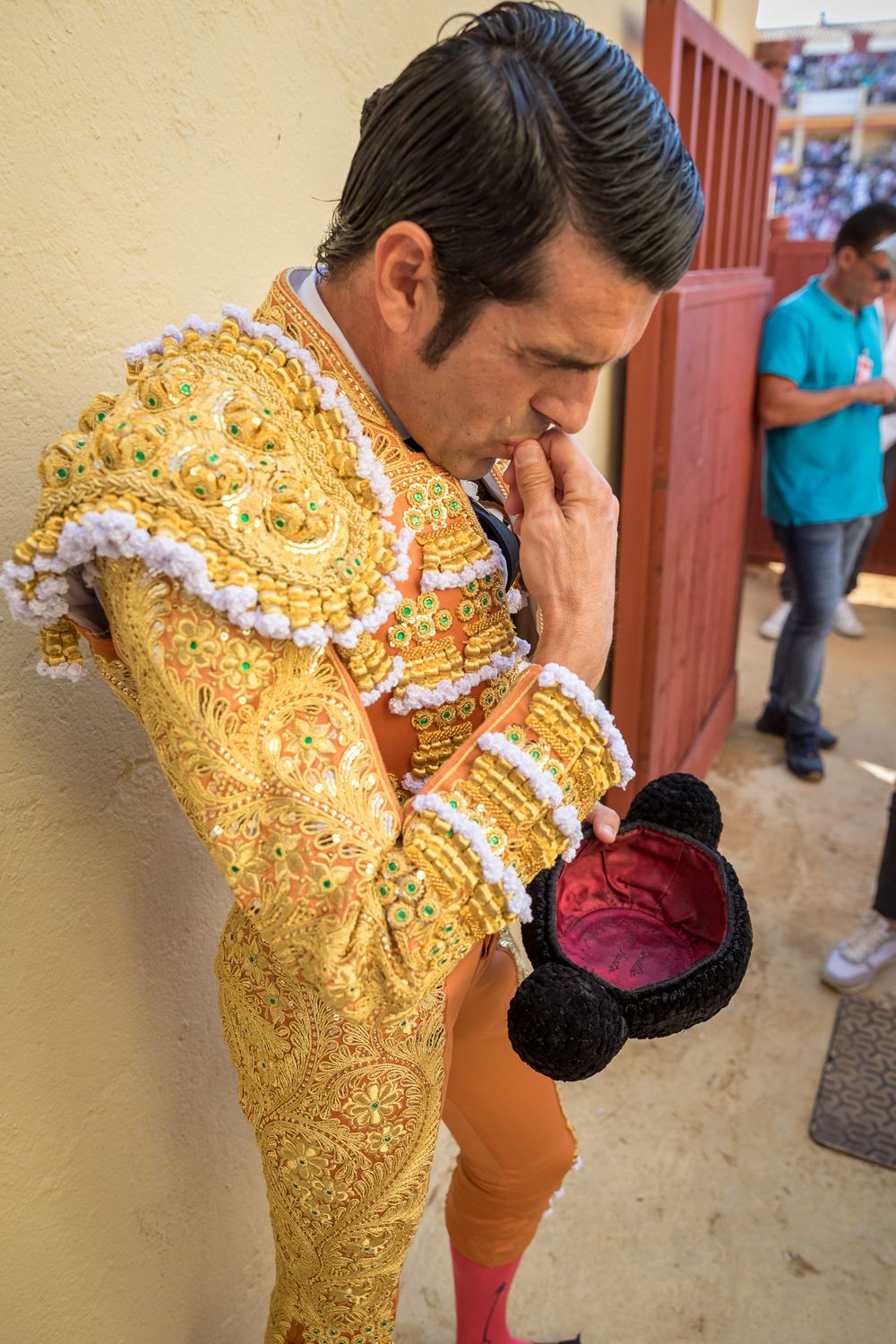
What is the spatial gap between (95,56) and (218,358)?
0.45 metres

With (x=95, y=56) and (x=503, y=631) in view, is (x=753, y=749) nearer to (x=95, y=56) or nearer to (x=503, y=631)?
(x=503, y=631)

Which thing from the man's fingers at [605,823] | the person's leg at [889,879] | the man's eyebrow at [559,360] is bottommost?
the person's leg at [889,879]

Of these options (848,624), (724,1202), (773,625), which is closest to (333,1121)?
(724,1202)

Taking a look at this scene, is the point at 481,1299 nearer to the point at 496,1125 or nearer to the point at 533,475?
the point at 496,1125

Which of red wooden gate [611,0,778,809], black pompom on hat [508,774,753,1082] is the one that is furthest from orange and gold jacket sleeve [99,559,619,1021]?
red wooden gate [611,0,778,809]

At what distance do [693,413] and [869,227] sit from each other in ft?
3.28

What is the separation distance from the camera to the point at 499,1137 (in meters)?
1.20

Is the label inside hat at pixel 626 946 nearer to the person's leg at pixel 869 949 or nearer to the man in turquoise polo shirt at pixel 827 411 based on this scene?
the person's leg at pixel 869 949

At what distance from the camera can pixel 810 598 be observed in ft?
10.6

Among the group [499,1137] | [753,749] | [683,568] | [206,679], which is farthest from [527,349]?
[753,749]

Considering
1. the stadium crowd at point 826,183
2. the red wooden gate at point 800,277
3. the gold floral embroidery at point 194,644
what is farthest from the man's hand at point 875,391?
the stadium crowd at point 826,183

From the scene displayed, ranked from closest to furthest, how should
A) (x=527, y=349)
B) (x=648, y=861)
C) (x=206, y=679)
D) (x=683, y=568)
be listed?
1. (x=206, y=679)
2. (x=527, y=349)
3. (x=648, y=861)
4. (x=683, y=568)

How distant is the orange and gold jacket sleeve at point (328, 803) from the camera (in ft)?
2.27

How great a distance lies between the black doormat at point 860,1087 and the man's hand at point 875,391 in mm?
1822
